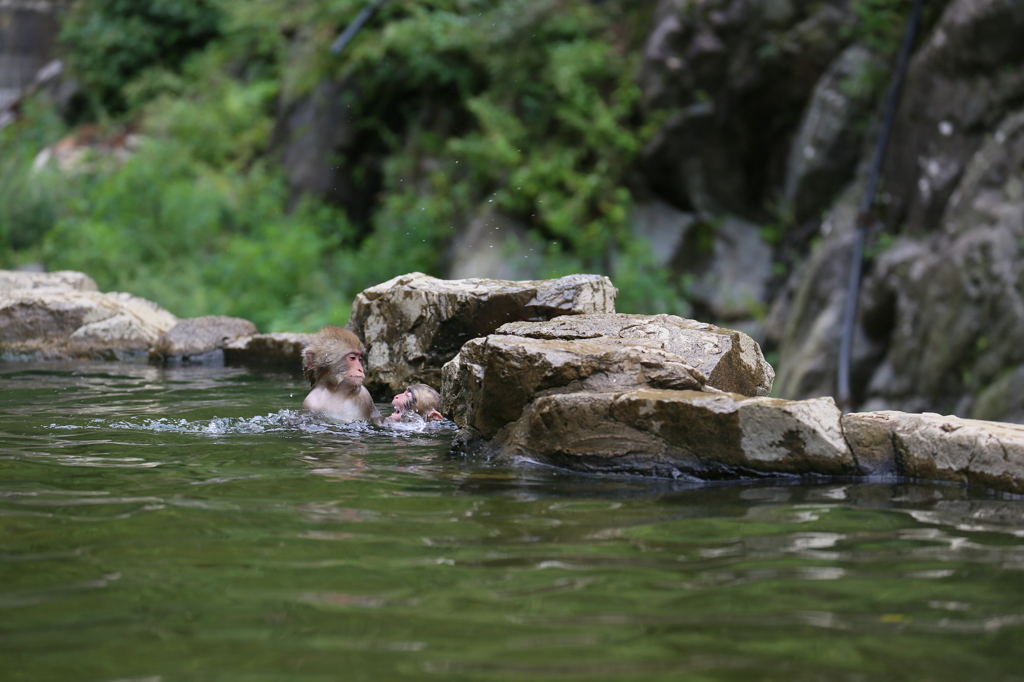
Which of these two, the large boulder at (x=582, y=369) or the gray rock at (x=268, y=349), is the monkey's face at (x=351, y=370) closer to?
the large boulder at (x=582, y=369)

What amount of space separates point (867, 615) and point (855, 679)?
39cm

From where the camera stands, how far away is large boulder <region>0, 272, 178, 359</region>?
831 cm

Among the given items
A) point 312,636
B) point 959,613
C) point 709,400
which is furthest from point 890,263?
point 312,636

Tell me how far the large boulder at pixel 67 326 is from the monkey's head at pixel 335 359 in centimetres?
383

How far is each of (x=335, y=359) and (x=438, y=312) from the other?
0.85 m

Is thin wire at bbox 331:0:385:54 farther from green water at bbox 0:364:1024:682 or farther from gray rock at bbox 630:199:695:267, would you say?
green water at bbox 0:364:1024:682

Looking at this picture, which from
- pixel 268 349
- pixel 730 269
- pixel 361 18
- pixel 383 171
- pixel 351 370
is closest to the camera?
pixel 351 370

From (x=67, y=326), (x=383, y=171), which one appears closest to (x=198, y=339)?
(x=67, y=326)

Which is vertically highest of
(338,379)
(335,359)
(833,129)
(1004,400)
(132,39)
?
(132,39)

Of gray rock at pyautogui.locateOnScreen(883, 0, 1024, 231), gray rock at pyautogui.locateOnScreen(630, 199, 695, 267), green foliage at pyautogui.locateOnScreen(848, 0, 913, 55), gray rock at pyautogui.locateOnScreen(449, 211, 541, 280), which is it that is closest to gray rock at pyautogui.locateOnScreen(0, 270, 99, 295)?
gray rock at pyautogui.locateOnScreen(449, 211, 541, 280)

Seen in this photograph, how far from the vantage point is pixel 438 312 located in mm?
5941

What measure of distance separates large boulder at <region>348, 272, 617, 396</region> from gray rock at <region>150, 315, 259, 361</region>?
7.84 ft

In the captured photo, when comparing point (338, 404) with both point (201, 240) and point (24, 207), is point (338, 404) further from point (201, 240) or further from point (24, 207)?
point (24, 207)

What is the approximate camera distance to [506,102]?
1361 cm
